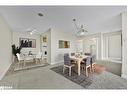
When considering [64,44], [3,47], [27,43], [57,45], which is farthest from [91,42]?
[3,47]

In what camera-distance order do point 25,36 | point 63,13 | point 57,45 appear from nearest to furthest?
point 63,13
point 57,45
point 25,36

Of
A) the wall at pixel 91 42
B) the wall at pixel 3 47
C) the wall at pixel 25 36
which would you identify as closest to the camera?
the wall at pixel 3 47

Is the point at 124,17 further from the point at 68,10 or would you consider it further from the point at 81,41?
the point at 81,41

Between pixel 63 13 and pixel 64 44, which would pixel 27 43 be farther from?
pixel 63 13

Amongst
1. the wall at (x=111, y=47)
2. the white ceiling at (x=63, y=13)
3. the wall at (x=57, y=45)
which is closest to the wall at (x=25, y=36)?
the white ceiling at (x=63, y=13)

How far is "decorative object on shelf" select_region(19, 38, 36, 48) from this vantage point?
6.17 metres

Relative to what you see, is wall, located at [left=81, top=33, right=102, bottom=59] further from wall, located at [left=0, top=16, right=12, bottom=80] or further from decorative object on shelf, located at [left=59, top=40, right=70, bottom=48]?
wall, located at [left=0, top=16, right=12, bottom=80]

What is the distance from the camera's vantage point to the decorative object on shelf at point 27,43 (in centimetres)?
617

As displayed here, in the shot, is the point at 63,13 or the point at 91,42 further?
the point at 91,42

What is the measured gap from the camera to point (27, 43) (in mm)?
6410

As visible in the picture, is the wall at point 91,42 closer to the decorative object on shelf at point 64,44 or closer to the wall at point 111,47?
the wall at point 111,47

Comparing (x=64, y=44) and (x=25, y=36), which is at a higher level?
(x=25, y=36)

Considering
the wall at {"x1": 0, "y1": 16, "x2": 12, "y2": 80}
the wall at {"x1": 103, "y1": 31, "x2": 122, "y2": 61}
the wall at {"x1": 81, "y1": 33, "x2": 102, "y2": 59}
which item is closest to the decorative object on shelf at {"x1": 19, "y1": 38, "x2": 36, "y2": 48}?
the wall at {"x1": 0, "y1": 16, "x2": 12, "y2": 80}
